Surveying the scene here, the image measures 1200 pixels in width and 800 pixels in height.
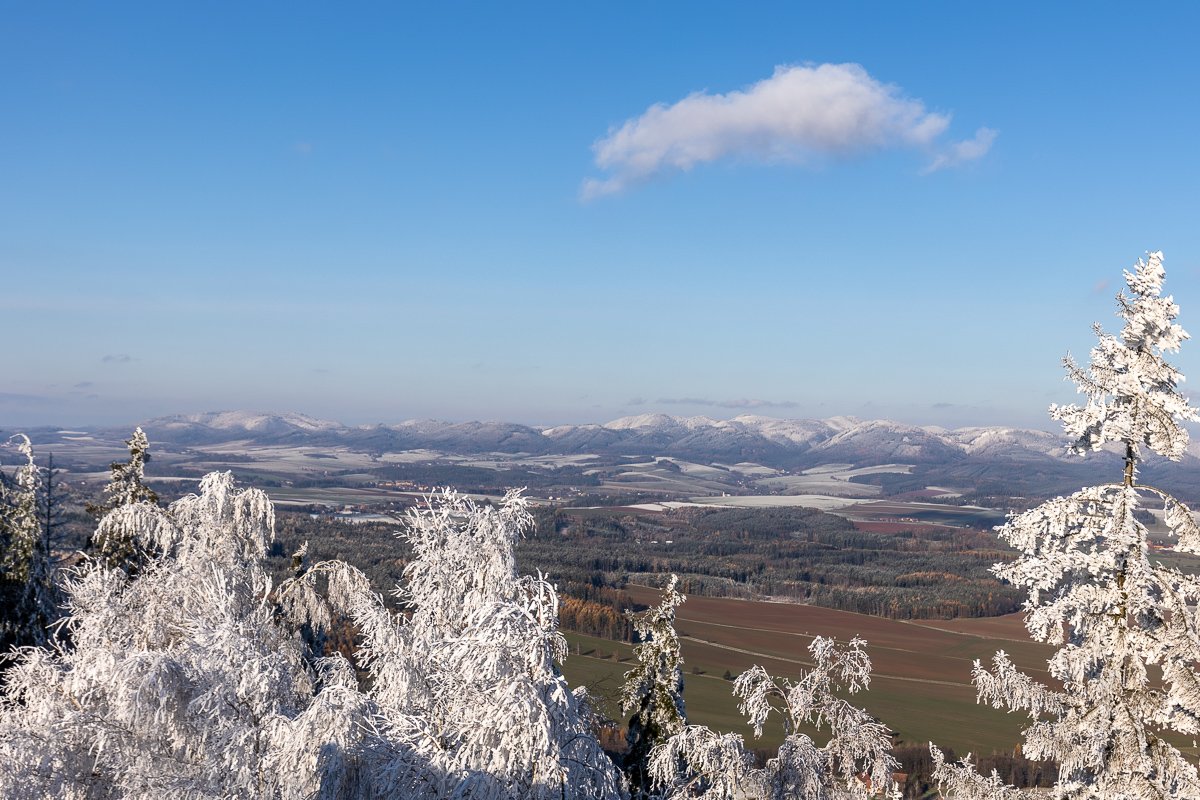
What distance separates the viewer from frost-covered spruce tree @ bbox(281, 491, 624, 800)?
9.05 m

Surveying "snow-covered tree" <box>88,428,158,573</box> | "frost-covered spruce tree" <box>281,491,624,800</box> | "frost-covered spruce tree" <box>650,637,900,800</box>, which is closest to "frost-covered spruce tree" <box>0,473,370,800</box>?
"frost-covered spruce tree" <box>281,491,624,800</box>

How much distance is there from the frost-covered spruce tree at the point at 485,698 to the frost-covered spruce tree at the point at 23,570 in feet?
52.1

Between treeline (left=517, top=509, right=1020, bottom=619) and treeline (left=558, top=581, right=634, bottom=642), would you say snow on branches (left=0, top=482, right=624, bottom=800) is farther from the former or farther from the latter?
treeline (left=517, top=509, right=1020, bottom=619)

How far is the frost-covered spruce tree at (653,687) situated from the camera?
23.4 m

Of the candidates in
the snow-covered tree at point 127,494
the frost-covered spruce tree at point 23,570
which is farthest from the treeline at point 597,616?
the frost-covered spruce tree at point 23,570

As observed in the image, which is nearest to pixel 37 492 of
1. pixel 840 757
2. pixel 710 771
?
pixel 710 771

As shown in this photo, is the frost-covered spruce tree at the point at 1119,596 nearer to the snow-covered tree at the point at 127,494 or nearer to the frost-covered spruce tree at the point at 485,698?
the frost-covered spruce tree at the point at 485,698

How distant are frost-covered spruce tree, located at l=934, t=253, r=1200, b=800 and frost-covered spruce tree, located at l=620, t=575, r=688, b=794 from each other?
1146 centimetres

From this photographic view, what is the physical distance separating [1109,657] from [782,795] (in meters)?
7.77

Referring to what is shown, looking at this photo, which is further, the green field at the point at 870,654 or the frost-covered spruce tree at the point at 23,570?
the green field at the point at 870,654

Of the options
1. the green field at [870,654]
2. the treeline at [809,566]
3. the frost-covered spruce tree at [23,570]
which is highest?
the frost-covered spruce tree at [23,570]

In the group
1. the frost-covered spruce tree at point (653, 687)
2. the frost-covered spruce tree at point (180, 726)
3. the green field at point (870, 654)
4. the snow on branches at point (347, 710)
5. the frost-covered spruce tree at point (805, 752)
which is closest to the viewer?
the snow on branches at point (347, 710)

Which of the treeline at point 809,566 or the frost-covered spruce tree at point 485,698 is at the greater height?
the frost-covered spruce tree at point 485,698

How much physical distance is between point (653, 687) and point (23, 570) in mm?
17635
